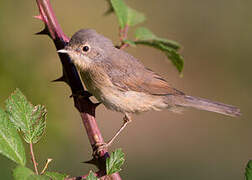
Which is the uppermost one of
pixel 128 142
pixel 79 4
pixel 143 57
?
pixel 79 4

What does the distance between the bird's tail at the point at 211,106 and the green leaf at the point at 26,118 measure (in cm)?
275

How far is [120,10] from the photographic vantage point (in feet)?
9.55

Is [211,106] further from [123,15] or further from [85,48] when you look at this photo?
[123,15]

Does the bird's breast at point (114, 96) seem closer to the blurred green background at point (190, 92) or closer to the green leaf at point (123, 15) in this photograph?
the green leaf at point (123, 15)

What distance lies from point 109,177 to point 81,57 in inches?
77.5

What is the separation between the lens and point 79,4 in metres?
8.34

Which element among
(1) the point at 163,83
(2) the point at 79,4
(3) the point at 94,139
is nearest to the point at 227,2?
(2) the point at 79,4

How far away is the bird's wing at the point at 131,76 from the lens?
3.95 metres

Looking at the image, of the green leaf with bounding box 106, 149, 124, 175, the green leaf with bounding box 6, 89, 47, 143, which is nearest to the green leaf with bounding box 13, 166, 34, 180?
the green leaf with bounding box 6, 89, 47, 143

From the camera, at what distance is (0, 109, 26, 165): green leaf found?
1585mm

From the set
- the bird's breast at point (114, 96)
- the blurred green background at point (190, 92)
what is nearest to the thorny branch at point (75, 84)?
the bird's breast at point (114, 96)

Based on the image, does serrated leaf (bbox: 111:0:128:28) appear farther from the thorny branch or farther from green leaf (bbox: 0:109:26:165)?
green leaf (bbox: 0:109:26:165)

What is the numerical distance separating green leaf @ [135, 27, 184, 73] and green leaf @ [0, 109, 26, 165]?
4.91 feet

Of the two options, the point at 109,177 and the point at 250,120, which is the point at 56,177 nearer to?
the point at 109,177
